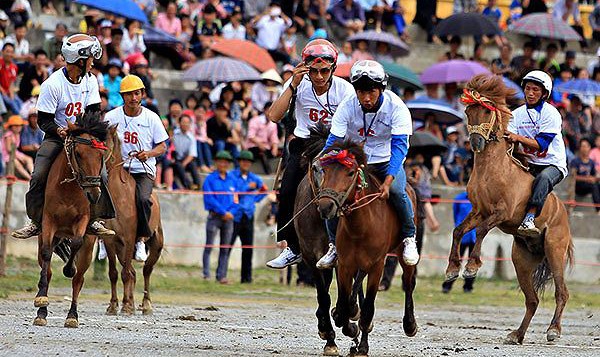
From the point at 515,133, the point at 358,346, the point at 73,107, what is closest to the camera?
the point at 358,346

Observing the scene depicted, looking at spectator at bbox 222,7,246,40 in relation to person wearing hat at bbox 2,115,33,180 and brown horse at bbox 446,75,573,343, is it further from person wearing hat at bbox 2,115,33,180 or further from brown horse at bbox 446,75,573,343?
brown horse at bbox 446,75,573,343

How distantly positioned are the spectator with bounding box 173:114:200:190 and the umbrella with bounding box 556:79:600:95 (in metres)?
8.64

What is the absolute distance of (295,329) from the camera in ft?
50.3

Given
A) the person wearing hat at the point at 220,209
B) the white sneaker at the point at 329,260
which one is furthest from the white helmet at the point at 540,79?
the person wearing hat at the point at 220,209

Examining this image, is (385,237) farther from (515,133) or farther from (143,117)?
(143,117)

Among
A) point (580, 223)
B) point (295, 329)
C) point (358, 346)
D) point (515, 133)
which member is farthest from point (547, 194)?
point (580, 223)

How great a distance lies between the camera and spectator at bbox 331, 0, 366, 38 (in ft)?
102

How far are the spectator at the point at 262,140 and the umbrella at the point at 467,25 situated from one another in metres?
5.82

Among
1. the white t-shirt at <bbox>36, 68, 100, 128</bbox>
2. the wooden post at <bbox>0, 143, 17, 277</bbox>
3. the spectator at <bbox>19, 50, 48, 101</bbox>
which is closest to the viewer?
the white t-shirt at <bbox>36, 68, 100, 128</bbox>

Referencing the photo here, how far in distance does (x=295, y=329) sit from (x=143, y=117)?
3.36 meters

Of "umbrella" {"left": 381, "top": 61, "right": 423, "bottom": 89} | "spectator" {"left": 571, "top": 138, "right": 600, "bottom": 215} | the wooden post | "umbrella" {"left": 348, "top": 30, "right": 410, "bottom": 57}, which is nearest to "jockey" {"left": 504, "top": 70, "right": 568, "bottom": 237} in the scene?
the wooden post

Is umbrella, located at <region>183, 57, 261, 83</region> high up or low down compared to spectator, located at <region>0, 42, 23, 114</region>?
up

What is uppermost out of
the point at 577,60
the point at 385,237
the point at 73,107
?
the point at 577,60

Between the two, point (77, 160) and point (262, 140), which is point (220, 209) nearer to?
point (262, 140)
